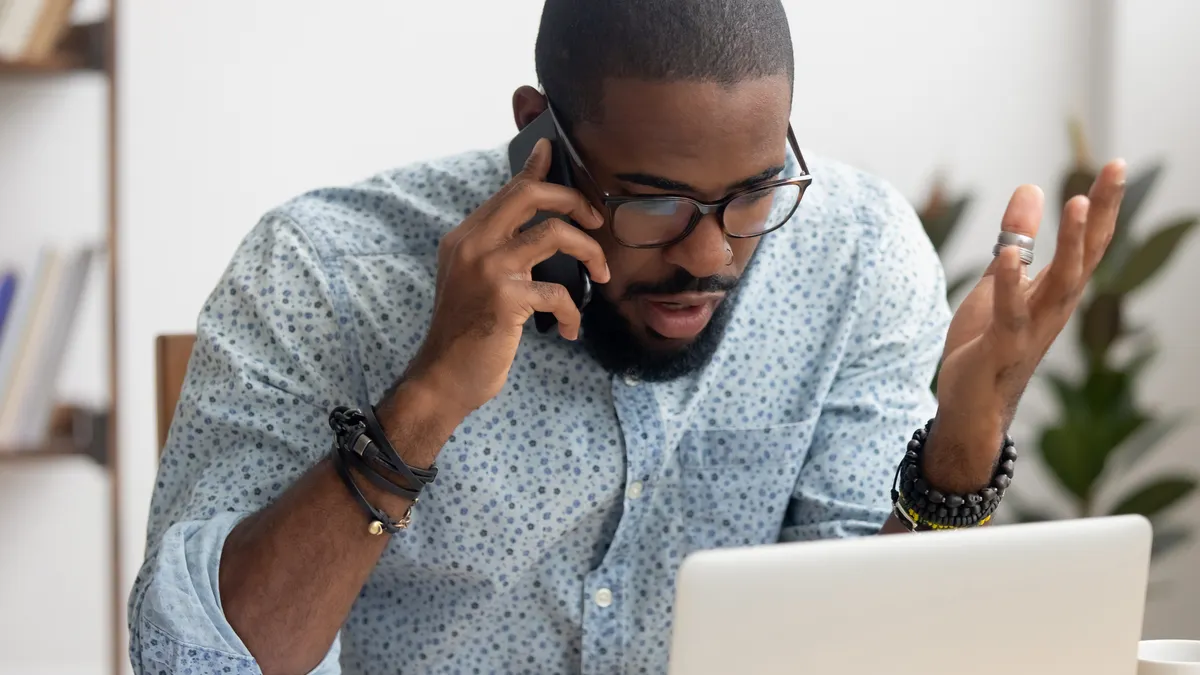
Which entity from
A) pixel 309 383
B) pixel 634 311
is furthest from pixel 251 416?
pixel 634 311

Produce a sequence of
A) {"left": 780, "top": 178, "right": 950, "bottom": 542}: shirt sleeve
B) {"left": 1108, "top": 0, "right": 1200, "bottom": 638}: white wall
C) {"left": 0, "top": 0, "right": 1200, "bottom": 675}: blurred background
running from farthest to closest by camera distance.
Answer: {"left": 1108, "top": 0, "right": 1200, "bottom": 638}: white wall, {"left": 0, "top": 0, "right": 1200, "bottom": 675}: blurred background, {"left": 780, "top": 178, "right": 950, "bottom": 542}: shirt sleeve

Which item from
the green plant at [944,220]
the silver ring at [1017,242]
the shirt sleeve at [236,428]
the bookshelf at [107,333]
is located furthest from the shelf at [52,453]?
the silver ring at [1017,242]

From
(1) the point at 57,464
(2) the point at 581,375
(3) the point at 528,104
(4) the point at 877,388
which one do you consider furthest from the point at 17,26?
(4) the point at 877,388

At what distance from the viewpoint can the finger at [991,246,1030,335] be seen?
1.07m

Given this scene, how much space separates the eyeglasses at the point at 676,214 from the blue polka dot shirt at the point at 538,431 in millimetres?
204

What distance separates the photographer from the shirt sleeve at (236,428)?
3.75 feet

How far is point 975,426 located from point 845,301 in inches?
11.8

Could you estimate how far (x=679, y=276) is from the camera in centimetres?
124

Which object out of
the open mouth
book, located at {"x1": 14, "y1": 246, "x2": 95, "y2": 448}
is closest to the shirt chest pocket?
the open mouth

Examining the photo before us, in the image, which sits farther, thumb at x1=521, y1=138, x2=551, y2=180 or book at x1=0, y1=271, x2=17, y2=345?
book at x1=0, y1=271, x2=17, y2=345

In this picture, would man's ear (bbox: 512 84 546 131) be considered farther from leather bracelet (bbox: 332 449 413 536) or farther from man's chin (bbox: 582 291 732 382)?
leather bracelet (bbox: 332 449 413 536)

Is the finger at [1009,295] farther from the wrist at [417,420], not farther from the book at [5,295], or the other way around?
the book at [5,295]

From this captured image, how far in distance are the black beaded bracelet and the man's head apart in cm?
24

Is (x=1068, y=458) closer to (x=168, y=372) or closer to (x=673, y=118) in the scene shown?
(x=673, y=118)
